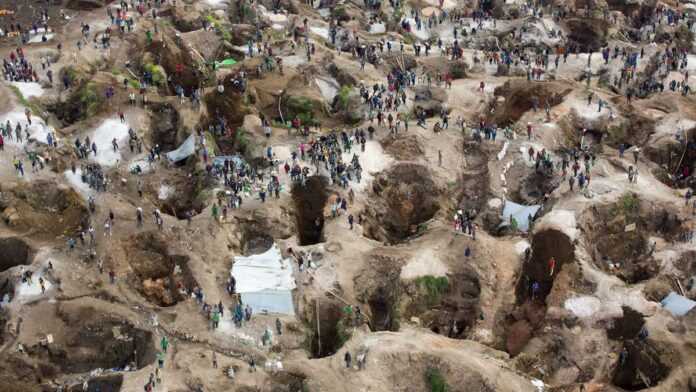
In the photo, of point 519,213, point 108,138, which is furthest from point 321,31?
point 519,213

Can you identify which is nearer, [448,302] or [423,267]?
[448,302]

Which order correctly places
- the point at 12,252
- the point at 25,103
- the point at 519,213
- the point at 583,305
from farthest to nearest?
the point at 25,103 → the point at 519,213 → the point at 12,252 → the point at 583,305

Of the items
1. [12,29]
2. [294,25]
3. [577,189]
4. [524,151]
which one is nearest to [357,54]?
[294,25]

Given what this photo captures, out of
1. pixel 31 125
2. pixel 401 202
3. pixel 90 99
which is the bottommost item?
pixel 401 202

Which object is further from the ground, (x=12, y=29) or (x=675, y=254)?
(x=12, y=29)

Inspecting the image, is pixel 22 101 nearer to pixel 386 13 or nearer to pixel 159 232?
pixel 159 232

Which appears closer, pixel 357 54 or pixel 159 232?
pixel 159 232

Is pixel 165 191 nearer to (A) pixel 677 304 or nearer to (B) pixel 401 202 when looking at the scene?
(B) pixel 401 202
